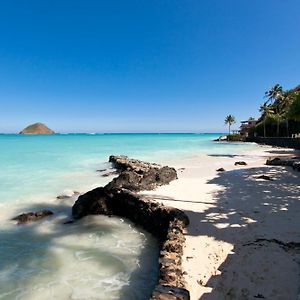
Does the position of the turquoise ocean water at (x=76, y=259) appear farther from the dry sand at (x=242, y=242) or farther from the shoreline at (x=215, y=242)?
the dry sand at (x=242, y=242)

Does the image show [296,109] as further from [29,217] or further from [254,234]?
[29,217]

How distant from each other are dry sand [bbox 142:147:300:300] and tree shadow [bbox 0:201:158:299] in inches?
48.7

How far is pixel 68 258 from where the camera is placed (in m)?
8.27

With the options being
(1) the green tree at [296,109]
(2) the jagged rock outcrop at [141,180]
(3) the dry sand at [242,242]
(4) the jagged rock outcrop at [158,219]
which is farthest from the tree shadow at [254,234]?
(1) the green tree at [296,109]

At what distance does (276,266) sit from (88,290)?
4.12 meters

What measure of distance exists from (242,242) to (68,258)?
467cm

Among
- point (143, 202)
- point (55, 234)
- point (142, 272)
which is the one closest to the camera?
point (142, 272)

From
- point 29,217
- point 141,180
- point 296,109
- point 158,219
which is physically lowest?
point 29,217

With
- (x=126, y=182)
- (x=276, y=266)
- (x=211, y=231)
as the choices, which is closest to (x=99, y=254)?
(x=211, y=231)

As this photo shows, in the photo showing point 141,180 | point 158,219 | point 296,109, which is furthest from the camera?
point 296,109

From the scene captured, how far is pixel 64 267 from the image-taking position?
307 inches

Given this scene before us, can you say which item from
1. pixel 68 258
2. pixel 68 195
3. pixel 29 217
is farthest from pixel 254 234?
pixel 68 195

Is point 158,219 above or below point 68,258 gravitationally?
above

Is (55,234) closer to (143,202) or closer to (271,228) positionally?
(143,202)
